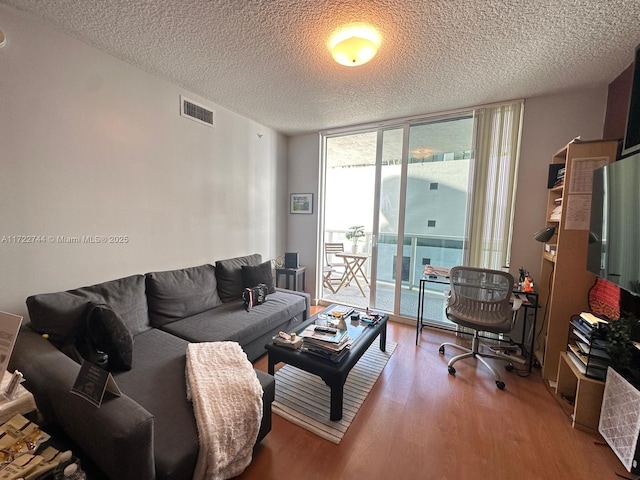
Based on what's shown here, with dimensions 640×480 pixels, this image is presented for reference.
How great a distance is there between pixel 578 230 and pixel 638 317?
662mm

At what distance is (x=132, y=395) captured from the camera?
1.39m

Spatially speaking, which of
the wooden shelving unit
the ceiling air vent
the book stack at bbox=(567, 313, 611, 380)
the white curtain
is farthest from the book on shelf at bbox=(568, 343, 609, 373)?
the ceiling air vent

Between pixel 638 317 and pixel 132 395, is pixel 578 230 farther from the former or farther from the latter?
pixel 132 395

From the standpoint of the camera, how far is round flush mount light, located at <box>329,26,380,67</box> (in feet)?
5.51

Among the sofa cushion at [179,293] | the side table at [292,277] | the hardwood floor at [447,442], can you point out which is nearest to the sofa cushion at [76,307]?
the sofa cushion at [179,293]

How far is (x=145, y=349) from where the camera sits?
1834 mm

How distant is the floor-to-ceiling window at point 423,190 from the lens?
2826 mm

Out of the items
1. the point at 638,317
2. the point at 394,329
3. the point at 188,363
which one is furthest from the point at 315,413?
the point at 638,317

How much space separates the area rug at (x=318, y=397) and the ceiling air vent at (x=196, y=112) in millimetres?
2572

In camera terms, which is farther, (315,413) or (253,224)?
(253,224)

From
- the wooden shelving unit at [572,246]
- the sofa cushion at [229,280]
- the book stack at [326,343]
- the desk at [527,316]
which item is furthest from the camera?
the sofa cushion at [229,280]

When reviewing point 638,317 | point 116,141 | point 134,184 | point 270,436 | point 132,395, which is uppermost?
point 116,141

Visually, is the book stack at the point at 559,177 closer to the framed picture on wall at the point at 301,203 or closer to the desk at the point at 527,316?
the desk at the point at 527,316

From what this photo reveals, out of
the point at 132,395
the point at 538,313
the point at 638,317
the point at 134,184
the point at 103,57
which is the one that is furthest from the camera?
the point at 538,313
